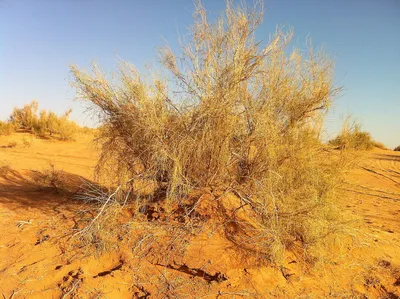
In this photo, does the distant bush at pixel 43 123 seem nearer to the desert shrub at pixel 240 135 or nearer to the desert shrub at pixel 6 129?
the desert shrub at pixel 6 129

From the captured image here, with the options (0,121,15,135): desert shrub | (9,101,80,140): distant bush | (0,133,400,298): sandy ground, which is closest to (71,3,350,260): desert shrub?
(0,133,400,298): sandy ground

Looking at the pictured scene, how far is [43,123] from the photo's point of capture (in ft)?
72.1

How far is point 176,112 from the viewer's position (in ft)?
16.1

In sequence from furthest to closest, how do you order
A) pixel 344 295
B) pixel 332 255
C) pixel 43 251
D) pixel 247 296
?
pixel 332 255 → pixel 43 251 → pixel 344 295 → pixel 247 296

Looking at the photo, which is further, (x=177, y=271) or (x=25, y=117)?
(x=25, y=117)

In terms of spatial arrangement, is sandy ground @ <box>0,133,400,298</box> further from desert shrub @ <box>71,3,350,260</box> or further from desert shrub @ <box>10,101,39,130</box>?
desert shrub @ <box>10,101,39,130</box>

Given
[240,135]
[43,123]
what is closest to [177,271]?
[240,135]

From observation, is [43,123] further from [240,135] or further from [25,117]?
[240,135]

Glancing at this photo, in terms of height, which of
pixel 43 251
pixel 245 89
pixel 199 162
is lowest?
pixel 43 251

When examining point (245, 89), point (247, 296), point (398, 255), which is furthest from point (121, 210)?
point (398, 255)

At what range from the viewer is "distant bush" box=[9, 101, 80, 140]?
20750 millimetres

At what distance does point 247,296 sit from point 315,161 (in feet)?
8.18

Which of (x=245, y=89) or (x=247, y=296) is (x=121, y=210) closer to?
(x=247, y=296)

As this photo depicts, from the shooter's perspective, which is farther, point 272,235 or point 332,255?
point 332,255
